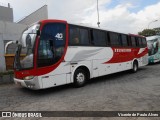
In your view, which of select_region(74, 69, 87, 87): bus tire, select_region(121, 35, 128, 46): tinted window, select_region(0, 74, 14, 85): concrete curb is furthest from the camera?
select_region(121, 35, 128, 46): tinted window

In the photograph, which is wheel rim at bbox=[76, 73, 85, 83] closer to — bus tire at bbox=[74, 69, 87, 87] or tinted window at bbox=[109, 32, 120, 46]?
bus tire at bbox=[74, 69, 87, 87]

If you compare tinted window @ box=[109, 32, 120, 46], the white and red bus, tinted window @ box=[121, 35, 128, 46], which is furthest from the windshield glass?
tinted window @ box=[121, 35, 128, 46]

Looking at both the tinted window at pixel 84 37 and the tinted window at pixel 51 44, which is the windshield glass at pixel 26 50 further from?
the tinted window at pixel 84 37

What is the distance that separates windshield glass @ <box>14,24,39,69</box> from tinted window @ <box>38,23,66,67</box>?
0.31m

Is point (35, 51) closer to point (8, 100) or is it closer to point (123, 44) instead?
point (8, 100)

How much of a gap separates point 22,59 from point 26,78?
0.83 metres

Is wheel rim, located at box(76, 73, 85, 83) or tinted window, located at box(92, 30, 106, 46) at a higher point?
tinted window, located at box(92, 30, 106, 46)

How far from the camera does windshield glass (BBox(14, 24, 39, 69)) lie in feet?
23.8

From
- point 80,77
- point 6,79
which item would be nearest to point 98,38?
point 80,77

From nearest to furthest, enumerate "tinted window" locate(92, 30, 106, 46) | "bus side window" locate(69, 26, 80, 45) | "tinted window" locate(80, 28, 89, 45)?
1. "bus side window" locate(69, 26, 80, 45)
2. "tinted window" locate(80, 28, 89, 45)
3. "tinted window" locate(92, 30, 106, 46)

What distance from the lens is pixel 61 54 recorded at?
7973mm

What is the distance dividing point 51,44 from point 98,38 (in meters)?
3.46

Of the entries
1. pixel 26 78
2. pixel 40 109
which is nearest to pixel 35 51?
pixel 26 78

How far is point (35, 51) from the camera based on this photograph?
279 inches
